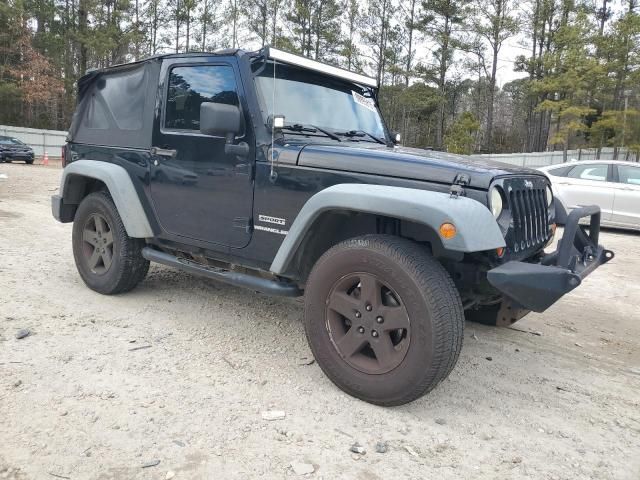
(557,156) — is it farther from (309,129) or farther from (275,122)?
(275,122)

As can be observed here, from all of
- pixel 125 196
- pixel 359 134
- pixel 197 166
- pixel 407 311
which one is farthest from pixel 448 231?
pixel 125 196

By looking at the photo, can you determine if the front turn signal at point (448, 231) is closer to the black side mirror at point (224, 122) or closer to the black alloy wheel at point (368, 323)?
the black alloy wheel at point (368, 323)

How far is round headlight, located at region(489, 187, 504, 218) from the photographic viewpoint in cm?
284

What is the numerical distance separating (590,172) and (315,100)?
872 cm

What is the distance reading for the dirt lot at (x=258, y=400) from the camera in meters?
2.48

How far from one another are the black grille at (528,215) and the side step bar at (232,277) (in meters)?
1.46

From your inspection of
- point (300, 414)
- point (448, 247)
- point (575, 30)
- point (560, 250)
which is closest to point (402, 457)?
point (300, 414)

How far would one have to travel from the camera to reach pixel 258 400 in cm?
304

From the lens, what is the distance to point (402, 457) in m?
2.55

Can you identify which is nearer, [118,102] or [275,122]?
[275,122]

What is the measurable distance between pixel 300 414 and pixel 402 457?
0.63 meters

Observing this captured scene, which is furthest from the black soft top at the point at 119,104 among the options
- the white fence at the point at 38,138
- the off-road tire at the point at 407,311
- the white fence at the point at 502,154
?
the white fence at the point at 38,138

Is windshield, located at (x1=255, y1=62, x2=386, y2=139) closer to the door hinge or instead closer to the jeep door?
the jeep door

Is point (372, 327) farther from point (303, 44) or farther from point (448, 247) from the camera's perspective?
point (303, 44)
